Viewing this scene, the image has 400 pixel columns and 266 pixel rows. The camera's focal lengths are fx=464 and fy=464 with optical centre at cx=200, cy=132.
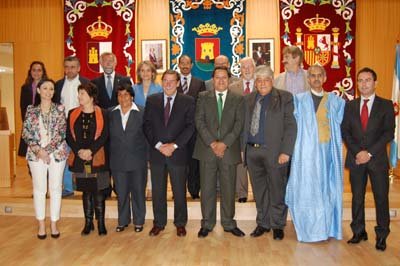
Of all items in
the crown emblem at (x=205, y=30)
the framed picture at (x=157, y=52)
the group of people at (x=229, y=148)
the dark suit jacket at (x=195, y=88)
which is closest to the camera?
the group of people at (x=229, y=148)

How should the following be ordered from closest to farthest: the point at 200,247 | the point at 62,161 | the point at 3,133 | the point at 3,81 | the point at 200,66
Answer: the point at 200,247 → the point at 62,161 → the point at 3,133 → the point at 200,66 → the point at 3,81

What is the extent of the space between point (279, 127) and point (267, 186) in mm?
550

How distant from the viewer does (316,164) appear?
399 cm

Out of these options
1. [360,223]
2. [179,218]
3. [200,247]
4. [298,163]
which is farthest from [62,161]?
[360,223]

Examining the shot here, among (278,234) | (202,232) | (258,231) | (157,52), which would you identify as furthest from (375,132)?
(157,52)

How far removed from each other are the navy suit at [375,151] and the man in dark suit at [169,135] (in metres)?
1.40

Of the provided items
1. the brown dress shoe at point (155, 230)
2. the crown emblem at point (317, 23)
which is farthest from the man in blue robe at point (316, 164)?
the crown emblem at point (317, 23)

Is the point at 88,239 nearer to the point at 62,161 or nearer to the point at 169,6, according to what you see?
the point at 62,161

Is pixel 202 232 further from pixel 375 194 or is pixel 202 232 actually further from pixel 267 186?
pixel 375 194

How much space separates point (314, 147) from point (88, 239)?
7.05 ft

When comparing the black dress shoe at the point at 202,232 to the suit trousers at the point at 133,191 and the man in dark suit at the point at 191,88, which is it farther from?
the man in dark suit at the point at 191,88

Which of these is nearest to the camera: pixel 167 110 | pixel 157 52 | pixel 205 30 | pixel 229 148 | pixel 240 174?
pixel 229 148

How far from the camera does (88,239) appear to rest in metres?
4.13

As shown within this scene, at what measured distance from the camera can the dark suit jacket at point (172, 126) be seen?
4.15 m
